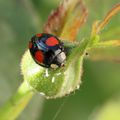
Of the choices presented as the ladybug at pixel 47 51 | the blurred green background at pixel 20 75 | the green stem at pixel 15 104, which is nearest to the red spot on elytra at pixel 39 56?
the ladybug at pixel 47 51

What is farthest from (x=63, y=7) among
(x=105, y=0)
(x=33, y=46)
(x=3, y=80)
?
(x=3, y=80)

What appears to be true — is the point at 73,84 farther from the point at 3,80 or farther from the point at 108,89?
the point at 108,89

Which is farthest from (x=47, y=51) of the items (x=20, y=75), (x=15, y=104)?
(x=20, y=75)

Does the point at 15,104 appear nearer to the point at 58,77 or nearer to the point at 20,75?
the point at 58,77

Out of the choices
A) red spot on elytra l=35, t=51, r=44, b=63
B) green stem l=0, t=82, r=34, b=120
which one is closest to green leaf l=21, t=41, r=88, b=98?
red spot on elytra l=35, t=51, r=44, b=63

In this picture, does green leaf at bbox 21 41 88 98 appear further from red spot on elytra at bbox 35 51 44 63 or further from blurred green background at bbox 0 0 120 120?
blurred green background at bbox 0 0 120 120

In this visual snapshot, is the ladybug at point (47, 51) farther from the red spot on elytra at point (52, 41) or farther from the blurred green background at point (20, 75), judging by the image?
the blurred green background at point (20, 75)

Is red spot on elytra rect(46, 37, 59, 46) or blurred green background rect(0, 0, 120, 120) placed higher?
red spot on elytra rect(46, 37, 59, 46)
